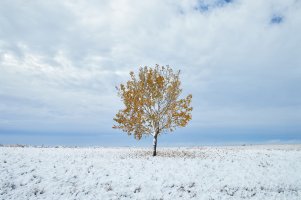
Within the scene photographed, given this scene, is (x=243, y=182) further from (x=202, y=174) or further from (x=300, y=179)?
(x=300, y=179)

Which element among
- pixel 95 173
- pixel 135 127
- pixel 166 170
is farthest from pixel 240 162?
pixel 95 173

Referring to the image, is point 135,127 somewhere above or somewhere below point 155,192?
above

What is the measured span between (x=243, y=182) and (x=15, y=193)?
16.0 meters

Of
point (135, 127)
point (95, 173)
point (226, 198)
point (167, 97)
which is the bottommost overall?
point (226, 198)

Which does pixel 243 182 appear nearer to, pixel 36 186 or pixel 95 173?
pixel 95 173

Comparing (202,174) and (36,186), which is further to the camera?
(202,174)

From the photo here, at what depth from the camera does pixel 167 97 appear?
104 ft

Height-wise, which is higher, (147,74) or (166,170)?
(147,74)

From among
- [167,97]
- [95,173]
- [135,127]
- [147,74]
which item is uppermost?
[147,74]

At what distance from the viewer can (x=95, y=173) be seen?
19.5m

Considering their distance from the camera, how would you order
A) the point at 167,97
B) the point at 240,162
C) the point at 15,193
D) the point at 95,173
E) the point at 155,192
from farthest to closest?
1. the point at 167,97
2. the point at 240,162
3. the point at 95,173
4. the point at 155,192
5. the point at 15,193

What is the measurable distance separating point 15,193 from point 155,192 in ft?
28.2

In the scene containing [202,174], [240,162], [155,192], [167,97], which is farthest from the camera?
[167,97]

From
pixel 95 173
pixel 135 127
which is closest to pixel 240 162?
pixel 135 127
